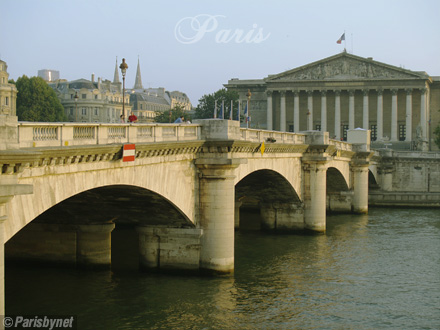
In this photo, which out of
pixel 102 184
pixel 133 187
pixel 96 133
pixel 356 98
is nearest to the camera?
pixel 96 133

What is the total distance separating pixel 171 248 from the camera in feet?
99.6

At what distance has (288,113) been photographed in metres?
130

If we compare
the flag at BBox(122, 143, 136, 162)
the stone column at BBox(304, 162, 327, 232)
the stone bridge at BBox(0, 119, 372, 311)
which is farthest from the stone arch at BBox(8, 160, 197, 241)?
the stone column at BBox(304, 162, 327, 232)

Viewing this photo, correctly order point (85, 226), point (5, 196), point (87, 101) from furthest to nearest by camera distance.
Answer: point (87, 101)
point (85, 226)
point (5, 196)

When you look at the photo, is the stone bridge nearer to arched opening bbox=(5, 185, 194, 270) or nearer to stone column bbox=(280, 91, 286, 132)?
arched opening bbox=(5, 185, 194, 270)

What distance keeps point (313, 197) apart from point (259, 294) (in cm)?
1964

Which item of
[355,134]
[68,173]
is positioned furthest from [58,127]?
[355,134]

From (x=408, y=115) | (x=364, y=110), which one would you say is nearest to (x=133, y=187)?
(x=364, y=110)

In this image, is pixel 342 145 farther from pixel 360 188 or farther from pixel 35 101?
pixel 35 101

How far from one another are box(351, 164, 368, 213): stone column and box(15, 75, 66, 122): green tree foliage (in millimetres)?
51920

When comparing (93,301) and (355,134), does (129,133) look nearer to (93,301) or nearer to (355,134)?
(93,301)

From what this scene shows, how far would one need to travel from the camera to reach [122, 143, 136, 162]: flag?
23.1m

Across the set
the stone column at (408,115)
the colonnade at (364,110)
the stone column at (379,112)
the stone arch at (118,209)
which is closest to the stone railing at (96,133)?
the stone arch at (118,209)

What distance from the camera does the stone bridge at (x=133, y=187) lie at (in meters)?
18.1
